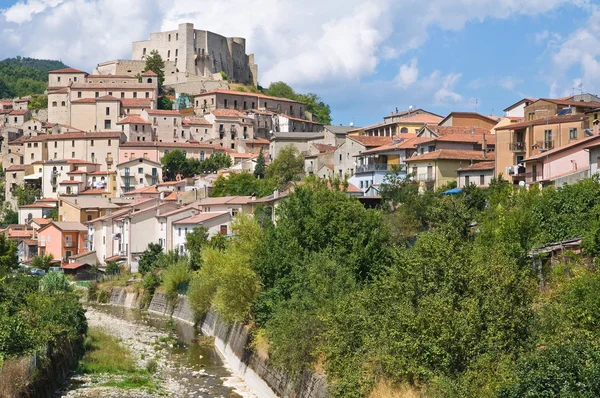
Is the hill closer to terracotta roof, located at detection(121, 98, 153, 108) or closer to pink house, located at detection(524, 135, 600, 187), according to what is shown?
terracotta roof, located at detection(121, 98, 153, 108)

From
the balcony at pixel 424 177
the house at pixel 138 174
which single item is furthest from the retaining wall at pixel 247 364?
the house at pixel 138 174

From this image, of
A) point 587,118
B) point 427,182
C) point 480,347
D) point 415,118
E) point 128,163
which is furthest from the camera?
point 128,163

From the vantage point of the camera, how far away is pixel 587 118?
159 feet

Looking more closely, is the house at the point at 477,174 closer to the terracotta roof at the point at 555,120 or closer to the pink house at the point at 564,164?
the terracotta roof at the point at 555,120

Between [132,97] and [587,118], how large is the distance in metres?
76.2

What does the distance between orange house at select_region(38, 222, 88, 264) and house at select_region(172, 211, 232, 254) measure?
53.0 ft

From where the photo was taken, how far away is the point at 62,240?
78.9m

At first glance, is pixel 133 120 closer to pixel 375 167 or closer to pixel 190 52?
pixel 190 52

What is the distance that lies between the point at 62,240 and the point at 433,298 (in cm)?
6146

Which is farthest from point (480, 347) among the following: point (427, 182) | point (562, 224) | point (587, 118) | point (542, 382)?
point (427, 182)

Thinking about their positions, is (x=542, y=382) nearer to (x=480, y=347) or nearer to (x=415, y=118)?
(x=480, y=347)

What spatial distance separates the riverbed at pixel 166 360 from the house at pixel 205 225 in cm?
866

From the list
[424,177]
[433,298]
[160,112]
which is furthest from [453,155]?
[160,112]

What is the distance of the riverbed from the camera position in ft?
105
